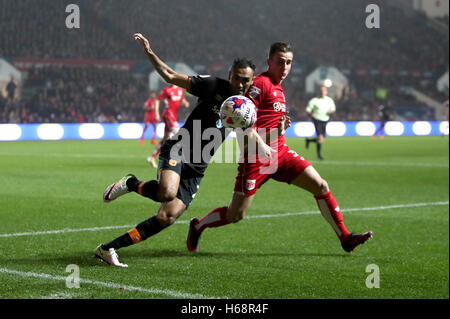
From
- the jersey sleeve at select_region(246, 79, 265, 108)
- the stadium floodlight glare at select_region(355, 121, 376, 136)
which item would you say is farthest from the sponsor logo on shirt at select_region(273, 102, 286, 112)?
the stadium floodlight glare at select_region(355, 121, 376, 136)

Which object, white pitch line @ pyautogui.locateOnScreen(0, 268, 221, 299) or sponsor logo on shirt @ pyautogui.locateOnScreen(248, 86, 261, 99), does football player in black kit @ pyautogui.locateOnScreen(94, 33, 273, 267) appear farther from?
white pitch line @ pyautogui.locateOnScreen(0, 268, 221, 299)

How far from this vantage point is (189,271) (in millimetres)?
5750

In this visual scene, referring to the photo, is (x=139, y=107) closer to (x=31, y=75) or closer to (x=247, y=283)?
(x=31, y=75)

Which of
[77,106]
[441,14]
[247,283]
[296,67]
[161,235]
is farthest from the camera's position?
[441,14]

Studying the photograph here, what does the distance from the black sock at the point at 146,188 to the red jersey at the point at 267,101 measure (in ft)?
3.39

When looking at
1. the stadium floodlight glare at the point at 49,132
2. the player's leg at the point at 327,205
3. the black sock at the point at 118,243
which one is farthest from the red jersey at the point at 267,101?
the stadium floodlight glare at the point at 49,132

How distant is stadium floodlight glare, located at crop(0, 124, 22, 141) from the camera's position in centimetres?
2735

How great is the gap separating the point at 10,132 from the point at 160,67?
24.2 meters

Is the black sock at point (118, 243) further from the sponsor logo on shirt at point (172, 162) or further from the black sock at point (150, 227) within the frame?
the sponsor logo on shirt at point (172, 162)

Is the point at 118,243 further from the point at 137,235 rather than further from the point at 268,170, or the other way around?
the point at 268,170

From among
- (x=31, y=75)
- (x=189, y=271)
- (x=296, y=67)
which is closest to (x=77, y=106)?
(x=31, y=75)

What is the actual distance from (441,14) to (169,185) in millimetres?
50787

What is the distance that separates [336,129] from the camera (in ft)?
118
